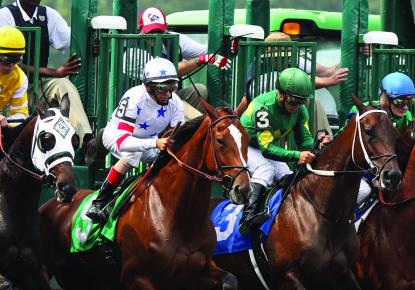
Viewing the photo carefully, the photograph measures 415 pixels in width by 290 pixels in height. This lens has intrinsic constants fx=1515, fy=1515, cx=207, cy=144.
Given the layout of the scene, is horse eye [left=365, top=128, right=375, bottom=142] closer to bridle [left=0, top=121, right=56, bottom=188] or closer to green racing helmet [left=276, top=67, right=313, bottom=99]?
green racing helmet [left=276, top=67, right=313, bottom=99]

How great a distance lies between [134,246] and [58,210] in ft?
4.27

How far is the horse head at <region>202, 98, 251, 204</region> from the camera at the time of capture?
10727 mm

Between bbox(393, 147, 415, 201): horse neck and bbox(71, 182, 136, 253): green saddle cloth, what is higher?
→ bbox(393, 147, 415, 201): horse neck

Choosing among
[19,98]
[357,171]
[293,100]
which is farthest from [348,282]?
[19,98]

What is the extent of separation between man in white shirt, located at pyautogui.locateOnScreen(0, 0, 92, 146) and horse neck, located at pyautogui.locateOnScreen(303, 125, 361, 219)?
2.57 meters

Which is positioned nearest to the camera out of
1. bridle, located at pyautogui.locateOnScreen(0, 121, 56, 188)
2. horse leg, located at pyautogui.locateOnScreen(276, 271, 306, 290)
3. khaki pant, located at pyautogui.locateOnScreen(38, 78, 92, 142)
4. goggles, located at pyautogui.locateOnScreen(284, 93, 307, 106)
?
bridle, located at pyautogui.locateOnScreen(0, 121, 56, 188)

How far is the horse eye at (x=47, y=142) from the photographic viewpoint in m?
11.0

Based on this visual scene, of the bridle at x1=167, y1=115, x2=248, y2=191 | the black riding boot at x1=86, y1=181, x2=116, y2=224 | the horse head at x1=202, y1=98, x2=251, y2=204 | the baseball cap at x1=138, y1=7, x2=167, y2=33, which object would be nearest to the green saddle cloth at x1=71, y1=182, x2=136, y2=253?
the black riding boot at x1=86, y1=181, x2=116, y2=224

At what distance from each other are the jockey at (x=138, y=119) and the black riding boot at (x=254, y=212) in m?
0.95

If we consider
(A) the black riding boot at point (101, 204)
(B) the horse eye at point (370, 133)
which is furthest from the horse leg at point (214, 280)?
(B) the horse eye at point (370, 133)

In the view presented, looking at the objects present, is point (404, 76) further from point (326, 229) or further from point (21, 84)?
point (21, 84)

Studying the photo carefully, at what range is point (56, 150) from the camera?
11031 millimetres

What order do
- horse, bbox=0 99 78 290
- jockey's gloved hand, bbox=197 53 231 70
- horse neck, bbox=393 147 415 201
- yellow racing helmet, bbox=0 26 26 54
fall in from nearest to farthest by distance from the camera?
horse, bbox=0 99 78 290, yellow racing helmet, bbox=0 26 26 54, horse neck, bbox=393 147 415 201, jockey's gloved hand, bbox=197 53 231 70

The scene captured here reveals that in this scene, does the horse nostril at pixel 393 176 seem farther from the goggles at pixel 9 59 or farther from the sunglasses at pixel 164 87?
the goggles at pixel 9 59
